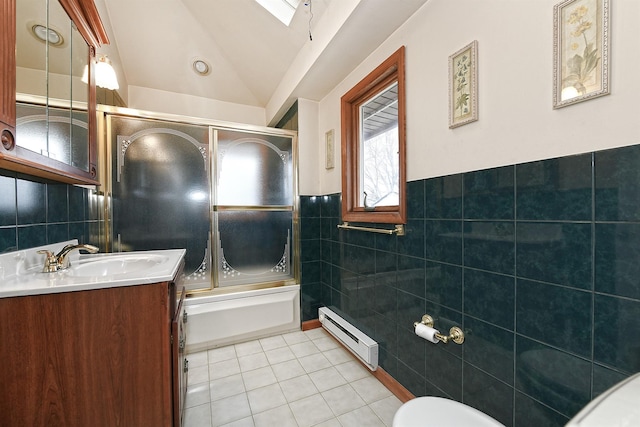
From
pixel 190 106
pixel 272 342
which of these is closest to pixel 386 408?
pixel 272 342

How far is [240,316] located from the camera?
230 cm

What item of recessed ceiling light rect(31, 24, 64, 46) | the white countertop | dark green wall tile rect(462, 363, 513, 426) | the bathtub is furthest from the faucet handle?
dark green wall tile rect(462, 363, 513, 426)

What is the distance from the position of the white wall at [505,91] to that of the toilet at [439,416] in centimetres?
102

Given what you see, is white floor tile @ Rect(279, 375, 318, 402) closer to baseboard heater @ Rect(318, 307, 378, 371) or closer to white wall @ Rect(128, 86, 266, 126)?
baseboard heater @ Rect(318, 307, 378, 371)

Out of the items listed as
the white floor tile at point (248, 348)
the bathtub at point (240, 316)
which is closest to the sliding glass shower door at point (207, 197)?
the bathtub at point (240, 316)

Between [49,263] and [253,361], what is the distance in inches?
57.5

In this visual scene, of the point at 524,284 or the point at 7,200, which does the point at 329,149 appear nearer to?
the point at 524,284

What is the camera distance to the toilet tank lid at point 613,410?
0.41 metres

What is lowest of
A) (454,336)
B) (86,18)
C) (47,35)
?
(454,336)

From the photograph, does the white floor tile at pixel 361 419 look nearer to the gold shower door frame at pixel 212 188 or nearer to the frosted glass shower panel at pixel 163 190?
the gold shower door frame at pixel 212 188

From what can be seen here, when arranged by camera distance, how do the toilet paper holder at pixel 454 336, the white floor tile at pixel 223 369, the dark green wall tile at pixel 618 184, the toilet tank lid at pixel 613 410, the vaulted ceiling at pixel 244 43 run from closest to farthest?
the toilet tank lid at pixel 613 410 < the dark green wall tile at pixel 618 184 < the toilet paper holder at pixel 454 336 < the vaulted ceiling at pixel 244 43 < the white floor tile at pixel 223 369

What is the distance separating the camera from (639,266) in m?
0.75

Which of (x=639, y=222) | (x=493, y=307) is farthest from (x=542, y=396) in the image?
(x=639, y=222)

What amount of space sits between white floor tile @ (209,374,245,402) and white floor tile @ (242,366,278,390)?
0.04 metres
